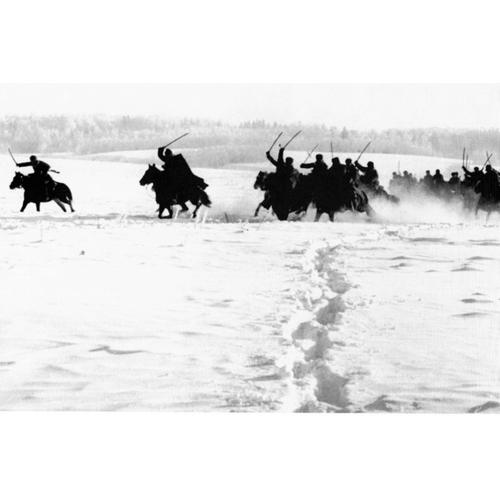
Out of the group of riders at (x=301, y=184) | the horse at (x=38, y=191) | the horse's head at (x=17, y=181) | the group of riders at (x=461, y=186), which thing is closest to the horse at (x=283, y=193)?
the group of riders at (x=301, y=184)

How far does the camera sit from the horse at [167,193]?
5.45 m

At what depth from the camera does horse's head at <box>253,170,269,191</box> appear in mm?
5488

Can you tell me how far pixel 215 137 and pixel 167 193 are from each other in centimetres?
45

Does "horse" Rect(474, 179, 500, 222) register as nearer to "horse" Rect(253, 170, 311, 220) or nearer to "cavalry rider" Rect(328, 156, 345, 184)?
"cavalry rider" Rect(328, 156, 345, 184)

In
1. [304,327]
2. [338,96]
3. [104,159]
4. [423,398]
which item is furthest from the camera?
[104,159]

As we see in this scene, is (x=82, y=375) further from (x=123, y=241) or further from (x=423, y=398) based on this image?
(x=423, y=398)

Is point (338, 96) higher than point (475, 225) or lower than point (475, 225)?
higher

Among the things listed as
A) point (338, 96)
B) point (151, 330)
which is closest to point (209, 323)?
point (151, 330)

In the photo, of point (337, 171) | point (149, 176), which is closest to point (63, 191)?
point (149, 176)

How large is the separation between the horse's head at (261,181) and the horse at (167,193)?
321mm

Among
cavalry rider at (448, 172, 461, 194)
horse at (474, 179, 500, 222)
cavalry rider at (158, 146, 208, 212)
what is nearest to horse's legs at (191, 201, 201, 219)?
cavalry rider at (158, 146, 208, 212)

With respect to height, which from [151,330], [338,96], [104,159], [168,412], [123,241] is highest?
[338,96]

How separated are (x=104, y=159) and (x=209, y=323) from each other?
1354 millimetres

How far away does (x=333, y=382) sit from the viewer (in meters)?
4.32
